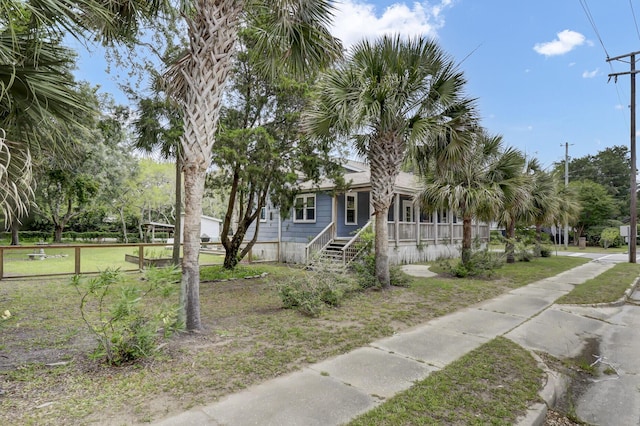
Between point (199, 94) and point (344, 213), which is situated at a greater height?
point (199, 94)

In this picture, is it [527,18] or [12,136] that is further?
[527,18]

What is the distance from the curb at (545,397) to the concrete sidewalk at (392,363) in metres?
0.66

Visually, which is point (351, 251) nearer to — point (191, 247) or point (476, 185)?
point (476, 185)

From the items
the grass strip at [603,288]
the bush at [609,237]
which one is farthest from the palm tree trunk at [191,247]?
the bush at [609,237]

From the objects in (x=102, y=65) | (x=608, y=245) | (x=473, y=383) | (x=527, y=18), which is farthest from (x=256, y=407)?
(x=608, y=245)

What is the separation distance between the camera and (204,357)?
411 centimetres

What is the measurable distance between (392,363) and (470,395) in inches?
39.0

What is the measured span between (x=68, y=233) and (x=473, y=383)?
122ft

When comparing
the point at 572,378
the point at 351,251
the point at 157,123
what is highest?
the point at 157,123

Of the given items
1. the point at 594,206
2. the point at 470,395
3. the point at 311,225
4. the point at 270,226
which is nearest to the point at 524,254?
the point at 311,225

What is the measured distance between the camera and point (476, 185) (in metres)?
11.0

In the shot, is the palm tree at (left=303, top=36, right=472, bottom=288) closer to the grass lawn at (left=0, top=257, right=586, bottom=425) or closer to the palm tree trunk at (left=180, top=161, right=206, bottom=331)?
the grass lawn at (left=0, top=257, right=586, bottom=425)

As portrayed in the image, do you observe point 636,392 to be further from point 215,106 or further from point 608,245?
point 608,245

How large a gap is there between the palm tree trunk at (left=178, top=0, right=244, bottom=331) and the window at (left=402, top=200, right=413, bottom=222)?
45.6ft
